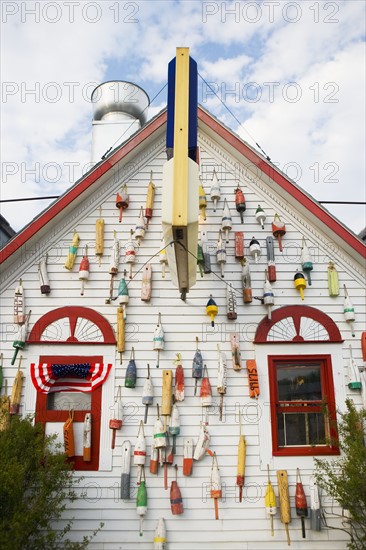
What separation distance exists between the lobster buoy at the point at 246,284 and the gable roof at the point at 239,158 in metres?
1.42

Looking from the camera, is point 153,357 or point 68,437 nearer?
point 68,437

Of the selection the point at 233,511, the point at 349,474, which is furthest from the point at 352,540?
the point at 233,511

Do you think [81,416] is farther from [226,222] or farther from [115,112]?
[115,112]

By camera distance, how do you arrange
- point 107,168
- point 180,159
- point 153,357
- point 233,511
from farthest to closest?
point 107,168 < point 153,357 < point 233,511 < point 180,159

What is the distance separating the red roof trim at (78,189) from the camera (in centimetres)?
859

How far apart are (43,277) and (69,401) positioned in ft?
6.50

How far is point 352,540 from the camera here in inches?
289

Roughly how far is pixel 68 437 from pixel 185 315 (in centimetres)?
252

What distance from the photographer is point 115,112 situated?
14.1 m

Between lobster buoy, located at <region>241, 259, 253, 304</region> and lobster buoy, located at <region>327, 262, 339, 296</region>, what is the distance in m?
1.28

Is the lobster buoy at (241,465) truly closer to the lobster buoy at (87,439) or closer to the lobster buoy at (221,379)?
the lobster buoy at (221,379)

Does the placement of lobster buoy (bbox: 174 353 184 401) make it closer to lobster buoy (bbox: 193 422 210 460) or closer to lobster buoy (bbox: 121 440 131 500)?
lobster buoy (bbox: 193 422 210 460)

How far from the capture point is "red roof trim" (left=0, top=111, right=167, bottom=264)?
859 cm

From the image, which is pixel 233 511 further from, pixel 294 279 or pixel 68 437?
pixel 294 279
